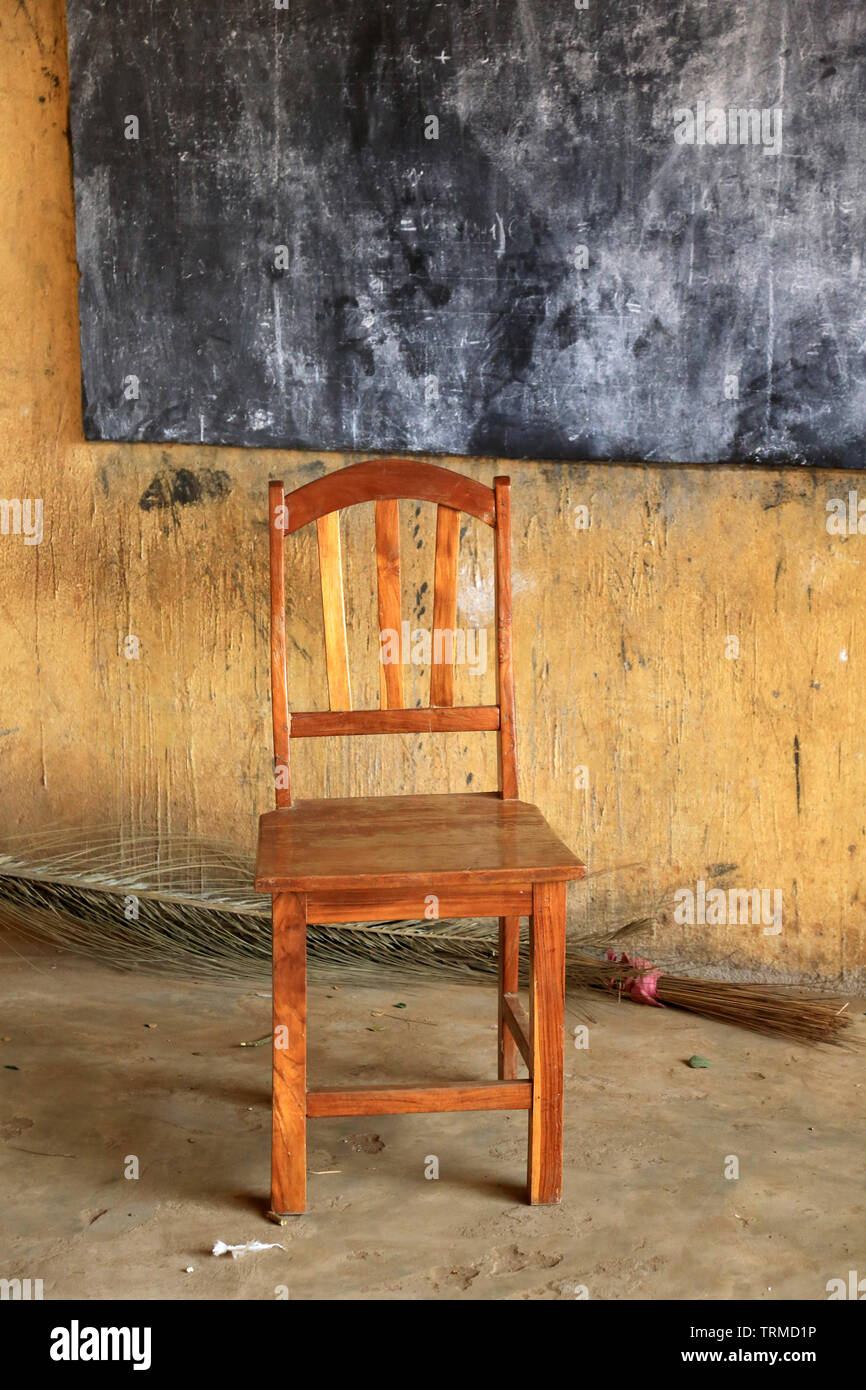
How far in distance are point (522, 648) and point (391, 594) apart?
0.76m

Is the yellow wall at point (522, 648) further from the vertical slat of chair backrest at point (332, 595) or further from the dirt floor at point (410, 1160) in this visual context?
the vertical slat of chair backrest at point (332, 595)

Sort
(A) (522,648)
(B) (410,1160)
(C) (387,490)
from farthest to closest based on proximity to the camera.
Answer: (A) (522,648)
(C) (387,490)
(B) (410,1160)

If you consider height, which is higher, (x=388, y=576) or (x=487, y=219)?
(x=487, y=219)

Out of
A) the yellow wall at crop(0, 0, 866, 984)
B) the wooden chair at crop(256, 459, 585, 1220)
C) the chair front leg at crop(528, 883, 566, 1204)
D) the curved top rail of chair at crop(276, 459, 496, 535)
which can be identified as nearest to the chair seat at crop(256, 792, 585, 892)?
the wooden chair at crop(256, 459, 585, 1220)

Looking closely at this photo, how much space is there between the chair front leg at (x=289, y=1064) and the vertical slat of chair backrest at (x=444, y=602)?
0.55 metres

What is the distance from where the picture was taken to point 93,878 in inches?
107

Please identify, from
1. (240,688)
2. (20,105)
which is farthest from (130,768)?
(20,105)

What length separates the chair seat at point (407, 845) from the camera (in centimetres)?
179

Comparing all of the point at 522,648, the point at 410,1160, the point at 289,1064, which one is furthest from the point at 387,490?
the point at 410,1160

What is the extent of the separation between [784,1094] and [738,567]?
1165 mm

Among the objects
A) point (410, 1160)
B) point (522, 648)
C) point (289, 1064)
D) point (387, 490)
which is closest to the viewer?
point (289, 1064)

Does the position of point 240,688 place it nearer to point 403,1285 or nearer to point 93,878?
point 93,878

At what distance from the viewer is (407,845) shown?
1.92 metres

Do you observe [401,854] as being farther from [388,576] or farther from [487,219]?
[487,219]
